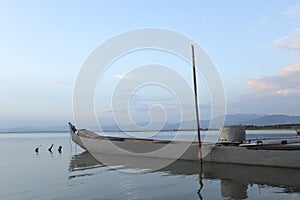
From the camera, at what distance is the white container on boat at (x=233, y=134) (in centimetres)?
2017

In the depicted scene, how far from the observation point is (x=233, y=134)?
797 inches

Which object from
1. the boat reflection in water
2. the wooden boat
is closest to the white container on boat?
the wooden boat

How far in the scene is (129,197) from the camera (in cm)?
1144

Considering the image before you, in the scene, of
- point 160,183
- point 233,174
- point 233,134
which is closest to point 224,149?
point 233,134

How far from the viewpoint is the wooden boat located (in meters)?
17.0

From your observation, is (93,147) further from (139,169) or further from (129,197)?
(129,197)

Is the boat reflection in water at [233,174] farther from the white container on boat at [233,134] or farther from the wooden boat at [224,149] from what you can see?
the white container on boat at [233,134]

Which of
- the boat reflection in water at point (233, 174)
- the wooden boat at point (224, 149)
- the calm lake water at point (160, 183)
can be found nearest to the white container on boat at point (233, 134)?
the wooden boat at point (224, 149)

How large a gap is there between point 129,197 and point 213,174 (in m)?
6.29

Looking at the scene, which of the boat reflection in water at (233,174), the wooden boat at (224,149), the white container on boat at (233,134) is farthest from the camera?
the white container on boat at (233,134)

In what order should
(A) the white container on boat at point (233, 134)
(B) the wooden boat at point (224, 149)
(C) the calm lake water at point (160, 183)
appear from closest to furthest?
(C) the calm lake water at point (160, 183) < (B) the wooden boat at point (224, 149) < (A) the white container on boat at point (233, 134)

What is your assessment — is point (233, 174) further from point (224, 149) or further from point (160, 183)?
point (160, 183)

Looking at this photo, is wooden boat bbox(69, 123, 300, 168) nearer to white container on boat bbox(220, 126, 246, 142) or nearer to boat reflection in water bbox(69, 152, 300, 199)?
white container on boat bbox(220, 126, 246, 142)

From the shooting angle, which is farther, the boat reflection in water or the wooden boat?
the wooden boat
